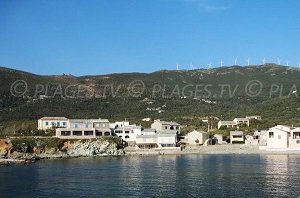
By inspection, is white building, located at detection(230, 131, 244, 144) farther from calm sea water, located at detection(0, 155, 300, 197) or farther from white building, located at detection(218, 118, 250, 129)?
calm sea water, located at detection(0, 155, 300, 197)

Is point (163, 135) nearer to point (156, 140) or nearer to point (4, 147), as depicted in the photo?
point (156, 140)

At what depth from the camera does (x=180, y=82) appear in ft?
601

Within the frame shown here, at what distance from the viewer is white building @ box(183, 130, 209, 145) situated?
86688 mm

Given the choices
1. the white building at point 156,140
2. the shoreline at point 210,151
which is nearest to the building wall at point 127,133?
the white building at point 156,140

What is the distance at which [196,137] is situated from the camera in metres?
87.6

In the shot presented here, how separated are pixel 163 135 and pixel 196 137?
725cm

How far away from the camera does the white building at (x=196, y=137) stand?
284 ft

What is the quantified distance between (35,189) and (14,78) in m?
101

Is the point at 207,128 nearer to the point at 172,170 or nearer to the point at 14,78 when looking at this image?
the point at 172,170

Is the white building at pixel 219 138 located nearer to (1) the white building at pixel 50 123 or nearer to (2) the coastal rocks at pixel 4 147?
(1) the white building at pixel 50 123

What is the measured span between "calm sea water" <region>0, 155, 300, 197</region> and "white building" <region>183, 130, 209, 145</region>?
25073 mm

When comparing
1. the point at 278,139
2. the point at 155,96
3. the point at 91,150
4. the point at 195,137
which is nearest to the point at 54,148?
the point at 91,150

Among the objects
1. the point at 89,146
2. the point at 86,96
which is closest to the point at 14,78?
the point at 86,96

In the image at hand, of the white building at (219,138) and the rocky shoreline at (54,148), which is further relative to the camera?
the white building at (219,138)
